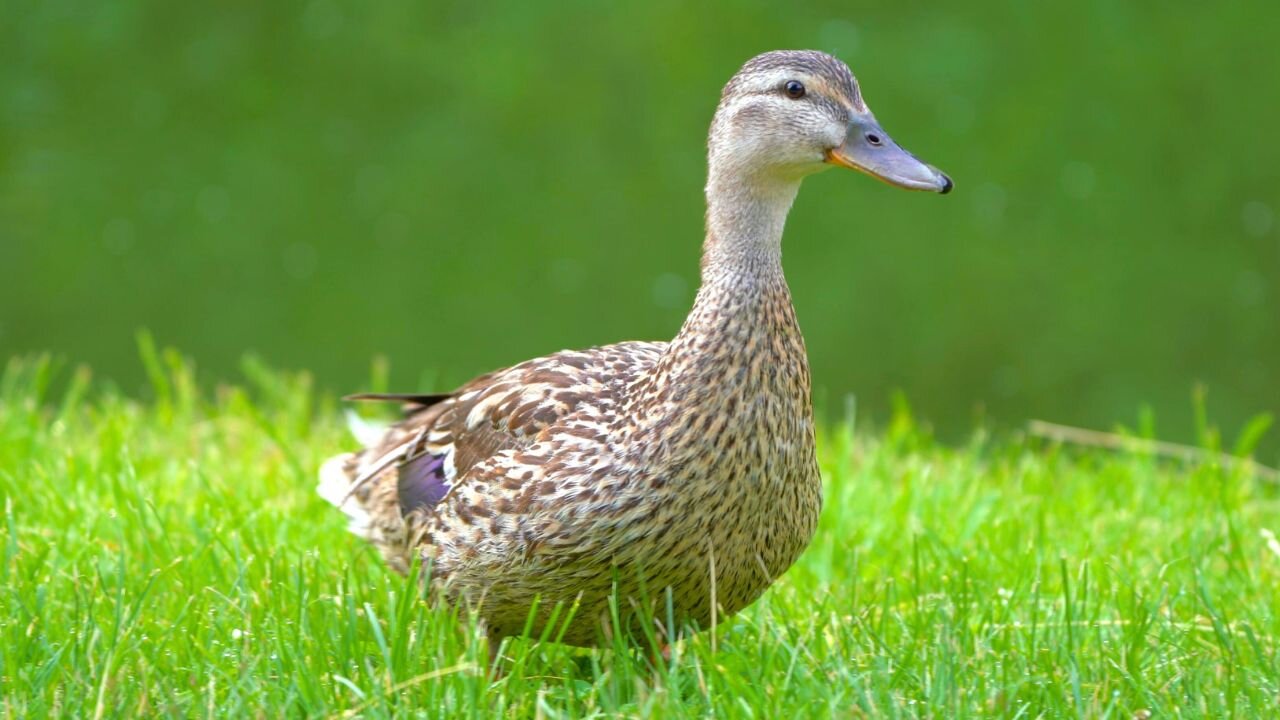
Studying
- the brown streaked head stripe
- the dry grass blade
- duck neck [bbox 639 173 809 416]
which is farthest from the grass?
the brown streaked head stripe

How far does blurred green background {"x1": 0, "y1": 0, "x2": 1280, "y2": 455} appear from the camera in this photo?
10.4 metres

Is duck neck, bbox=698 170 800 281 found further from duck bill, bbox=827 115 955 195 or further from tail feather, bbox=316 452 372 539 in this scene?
tail feather, bbox=316 452 372 539

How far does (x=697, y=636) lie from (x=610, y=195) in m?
9.15

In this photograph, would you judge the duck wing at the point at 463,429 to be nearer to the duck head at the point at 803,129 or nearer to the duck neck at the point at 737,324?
the duck neck at the point at 737,324

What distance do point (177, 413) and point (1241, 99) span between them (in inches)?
384

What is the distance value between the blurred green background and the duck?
5.52 meters

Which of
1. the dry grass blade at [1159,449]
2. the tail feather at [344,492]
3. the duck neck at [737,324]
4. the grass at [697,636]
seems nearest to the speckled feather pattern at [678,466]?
the duck neck at [737,324]

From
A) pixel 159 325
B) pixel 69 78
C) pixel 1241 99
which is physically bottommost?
pixel 159 325

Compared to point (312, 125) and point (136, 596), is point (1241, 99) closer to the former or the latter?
point (312, 125)

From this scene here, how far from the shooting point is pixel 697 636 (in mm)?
3789

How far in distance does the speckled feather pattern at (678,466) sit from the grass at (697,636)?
157 mm

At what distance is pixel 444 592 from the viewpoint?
154 inches

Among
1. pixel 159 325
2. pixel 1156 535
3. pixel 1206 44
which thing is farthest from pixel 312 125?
pixel 1156 535

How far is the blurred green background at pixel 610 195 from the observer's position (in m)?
10.4
